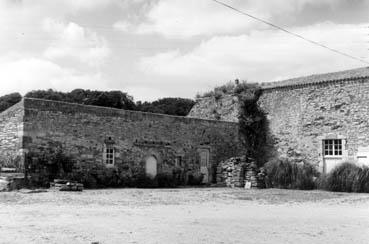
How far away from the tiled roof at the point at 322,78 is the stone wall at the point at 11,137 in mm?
13152

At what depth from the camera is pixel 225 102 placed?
92.3 feet

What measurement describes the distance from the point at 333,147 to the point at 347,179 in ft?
11.2

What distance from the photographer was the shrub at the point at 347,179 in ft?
67.2

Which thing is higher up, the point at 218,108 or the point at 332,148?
the point at 218,108

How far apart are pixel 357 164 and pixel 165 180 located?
8.34m

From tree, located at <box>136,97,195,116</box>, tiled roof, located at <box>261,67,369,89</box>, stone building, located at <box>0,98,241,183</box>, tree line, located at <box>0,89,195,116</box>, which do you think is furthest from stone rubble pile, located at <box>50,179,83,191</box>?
tree, located at <box>136,97,195,116</box>

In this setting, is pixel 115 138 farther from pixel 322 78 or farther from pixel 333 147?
pixel 322 78

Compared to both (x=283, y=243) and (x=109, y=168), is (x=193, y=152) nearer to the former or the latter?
(x=109, y=168)

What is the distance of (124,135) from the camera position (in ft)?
70.9

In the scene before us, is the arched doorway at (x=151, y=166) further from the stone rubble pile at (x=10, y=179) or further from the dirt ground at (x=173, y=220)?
the dirt ground at (x=173, y=220)

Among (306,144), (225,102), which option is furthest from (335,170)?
(225,102)

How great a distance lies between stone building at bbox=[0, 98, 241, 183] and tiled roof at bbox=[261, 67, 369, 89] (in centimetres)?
313

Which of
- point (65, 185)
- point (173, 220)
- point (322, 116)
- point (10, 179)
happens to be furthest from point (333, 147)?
point (173, 220)

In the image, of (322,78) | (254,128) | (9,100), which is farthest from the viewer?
(9,100)
